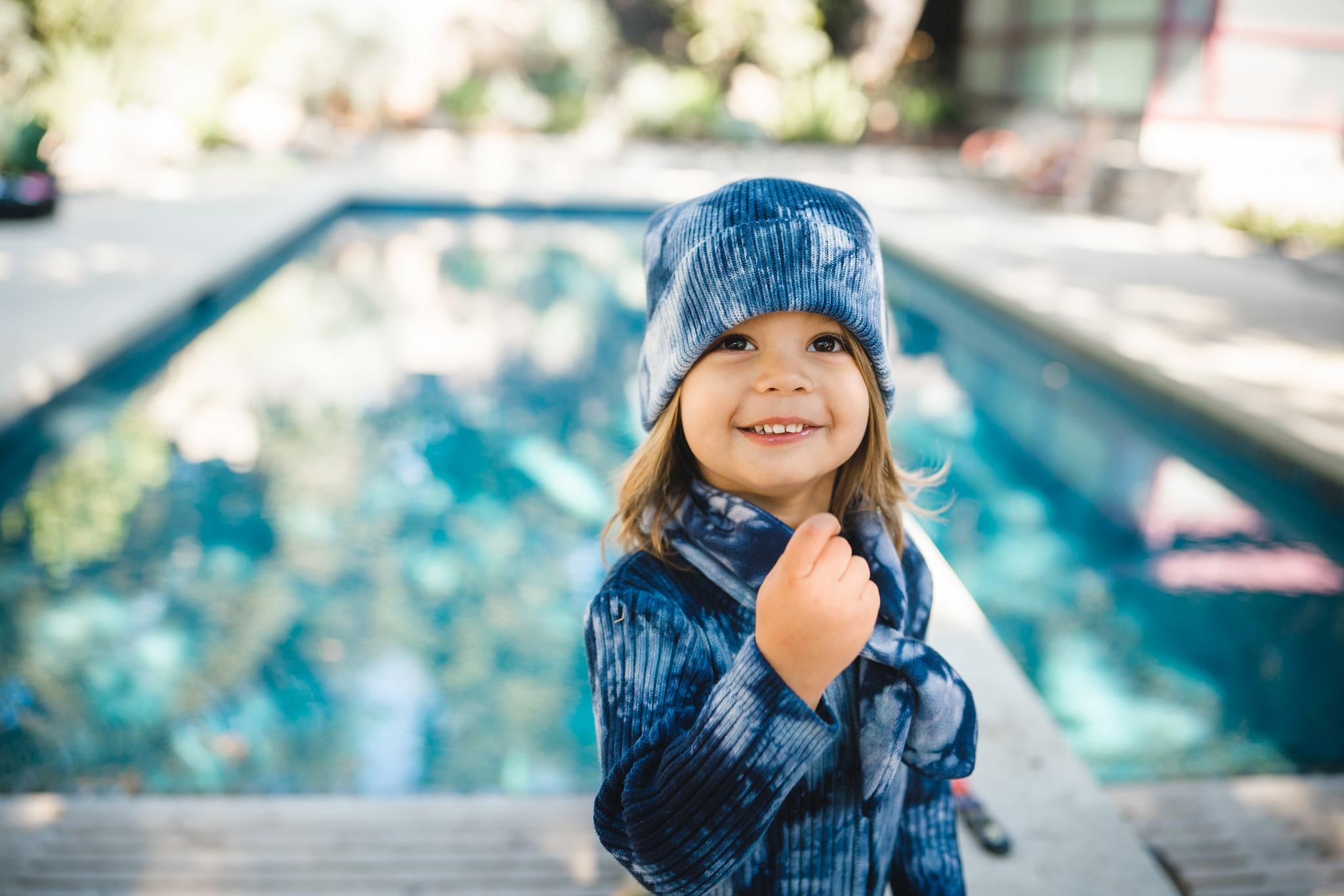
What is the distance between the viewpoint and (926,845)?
4.48 ft

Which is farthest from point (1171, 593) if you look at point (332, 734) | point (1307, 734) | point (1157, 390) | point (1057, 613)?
point (332, 734)

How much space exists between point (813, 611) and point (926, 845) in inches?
23.2

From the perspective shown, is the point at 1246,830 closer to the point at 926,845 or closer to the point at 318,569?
the point at 926,845

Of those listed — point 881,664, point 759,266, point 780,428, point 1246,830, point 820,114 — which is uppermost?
point 759,266

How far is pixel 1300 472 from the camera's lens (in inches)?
178

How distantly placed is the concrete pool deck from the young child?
797 millimetres

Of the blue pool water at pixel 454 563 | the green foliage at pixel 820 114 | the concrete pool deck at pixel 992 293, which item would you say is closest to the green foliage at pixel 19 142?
the concrete pool deck at pixel 992 293

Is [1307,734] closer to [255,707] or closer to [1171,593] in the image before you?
[1171,593]

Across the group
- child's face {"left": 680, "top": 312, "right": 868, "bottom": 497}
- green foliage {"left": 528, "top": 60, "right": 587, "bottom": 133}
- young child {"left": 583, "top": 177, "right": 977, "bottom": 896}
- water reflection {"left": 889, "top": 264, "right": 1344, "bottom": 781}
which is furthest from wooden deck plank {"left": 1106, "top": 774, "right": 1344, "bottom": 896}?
green foliage {"left": 528, "top": 60, "right": 587, "bottom": 133}

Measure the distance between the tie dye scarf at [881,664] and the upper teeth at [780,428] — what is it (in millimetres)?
84

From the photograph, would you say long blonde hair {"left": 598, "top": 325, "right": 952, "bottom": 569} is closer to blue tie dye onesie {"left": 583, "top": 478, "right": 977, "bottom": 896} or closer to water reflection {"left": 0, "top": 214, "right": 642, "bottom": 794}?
blue tie dye onesie {"left": 583, "top": 478, "right": 977, "bottom": 896}

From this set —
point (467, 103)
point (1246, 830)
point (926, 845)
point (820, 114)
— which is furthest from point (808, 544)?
point (820, 114)

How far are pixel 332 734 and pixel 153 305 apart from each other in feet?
13.7

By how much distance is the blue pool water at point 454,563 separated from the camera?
9.96ft
